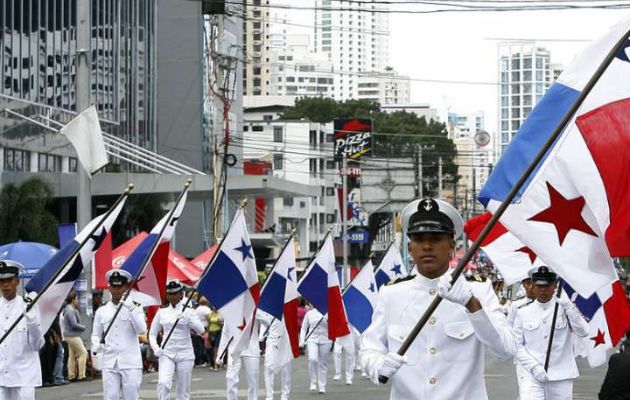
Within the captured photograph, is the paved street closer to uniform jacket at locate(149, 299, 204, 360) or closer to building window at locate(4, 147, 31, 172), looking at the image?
uniform jacket at locate(149, 299, 204, 360)

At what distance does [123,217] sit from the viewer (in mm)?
48812

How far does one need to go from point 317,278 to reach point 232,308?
566cm

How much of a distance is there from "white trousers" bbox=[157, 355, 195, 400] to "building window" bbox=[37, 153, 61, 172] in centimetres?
2650

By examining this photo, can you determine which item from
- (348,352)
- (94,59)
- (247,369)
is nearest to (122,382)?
(247,369)

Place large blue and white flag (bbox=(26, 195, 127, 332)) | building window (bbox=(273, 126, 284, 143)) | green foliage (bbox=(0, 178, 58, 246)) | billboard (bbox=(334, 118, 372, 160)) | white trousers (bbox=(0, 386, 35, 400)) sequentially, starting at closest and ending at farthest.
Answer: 1. white trousers (bbox=(0, 386, 35, 400))
2. large blue and white flag (bbox=(26, 195, 127, 332))
3. green foliage (bbox=(0, 178, 58, 246))
4. billboard (bbox=(334, 118, 372, 160))
5. building window (bbox=(273, 126, 284, 143))

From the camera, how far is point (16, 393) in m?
13.1

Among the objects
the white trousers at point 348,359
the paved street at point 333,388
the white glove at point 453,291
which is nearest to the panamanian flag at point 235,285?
the paved street at point 333,388

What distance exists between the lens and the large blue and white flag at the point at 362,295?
84.9 ft

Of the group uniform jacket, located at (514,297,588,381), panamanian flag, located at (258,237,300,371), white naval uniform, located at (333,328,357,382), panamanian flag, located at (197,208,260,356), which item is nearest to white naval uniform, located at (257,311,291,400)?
panamanian flag, located at (258,237,300,371)

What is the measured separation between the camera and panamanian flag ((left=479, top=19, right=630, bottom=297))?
8.34 metres

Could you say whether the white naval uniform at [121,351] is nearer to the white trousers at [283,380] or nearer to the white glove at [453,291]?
the white trousers at [283,380]

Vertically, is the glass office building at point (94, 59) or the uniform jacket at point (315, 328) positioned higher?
the glass office building at point (94, 59)

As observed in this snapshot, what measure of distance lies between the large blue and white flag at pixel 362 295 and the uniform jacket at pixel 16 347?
13157 mm

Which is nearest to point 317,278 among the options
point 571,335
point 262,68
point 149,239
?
point 149,239
